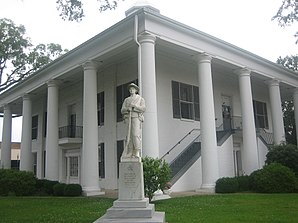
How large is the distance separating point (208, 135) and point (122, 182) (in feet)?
27.9

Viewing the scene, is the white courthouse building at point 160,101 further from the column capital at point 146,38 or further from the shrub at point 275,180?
the shrub at point 275,180

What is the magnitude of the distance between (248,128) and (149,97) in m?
7.16

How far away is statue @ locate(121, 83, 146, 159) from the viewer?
8.29 metres

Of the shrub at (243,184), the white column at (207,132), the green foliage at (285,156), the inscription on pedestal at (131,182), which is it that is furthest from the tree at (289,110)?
the inscription on pedestal at (131,182)

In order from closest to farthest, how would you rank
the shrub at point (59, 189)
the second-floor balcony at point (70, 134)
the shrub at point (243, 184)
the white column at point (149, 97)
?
the white column at point (149, 97)
the shrub at point (243, 184)
the shrub at point (59, 189)
the second-floor balcony at point (70, 134)

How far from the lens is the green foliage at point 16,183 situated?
1759cm

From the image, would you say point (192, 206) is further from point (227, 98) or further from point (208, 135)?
point (227, 98)

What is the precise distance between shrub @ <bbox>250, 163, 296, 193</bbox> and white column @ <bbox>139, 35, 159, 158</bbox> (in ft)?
16.6

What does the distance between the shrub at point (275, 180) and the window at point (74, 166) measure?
12.2 metres

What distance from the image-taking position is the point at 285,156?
16891 mm

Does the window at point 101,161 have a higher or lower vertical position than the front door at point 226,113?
lower

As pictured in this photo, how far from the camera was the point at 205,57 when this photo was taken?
54.3 feet

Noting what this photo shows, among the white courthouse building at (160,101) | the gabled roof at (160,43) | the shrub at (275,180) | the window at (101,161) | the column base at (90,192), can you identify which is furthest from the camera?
the window at (101,161)

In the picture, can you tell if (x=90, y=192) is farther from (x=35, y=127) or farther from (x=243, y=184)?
(x=35, y=127)
